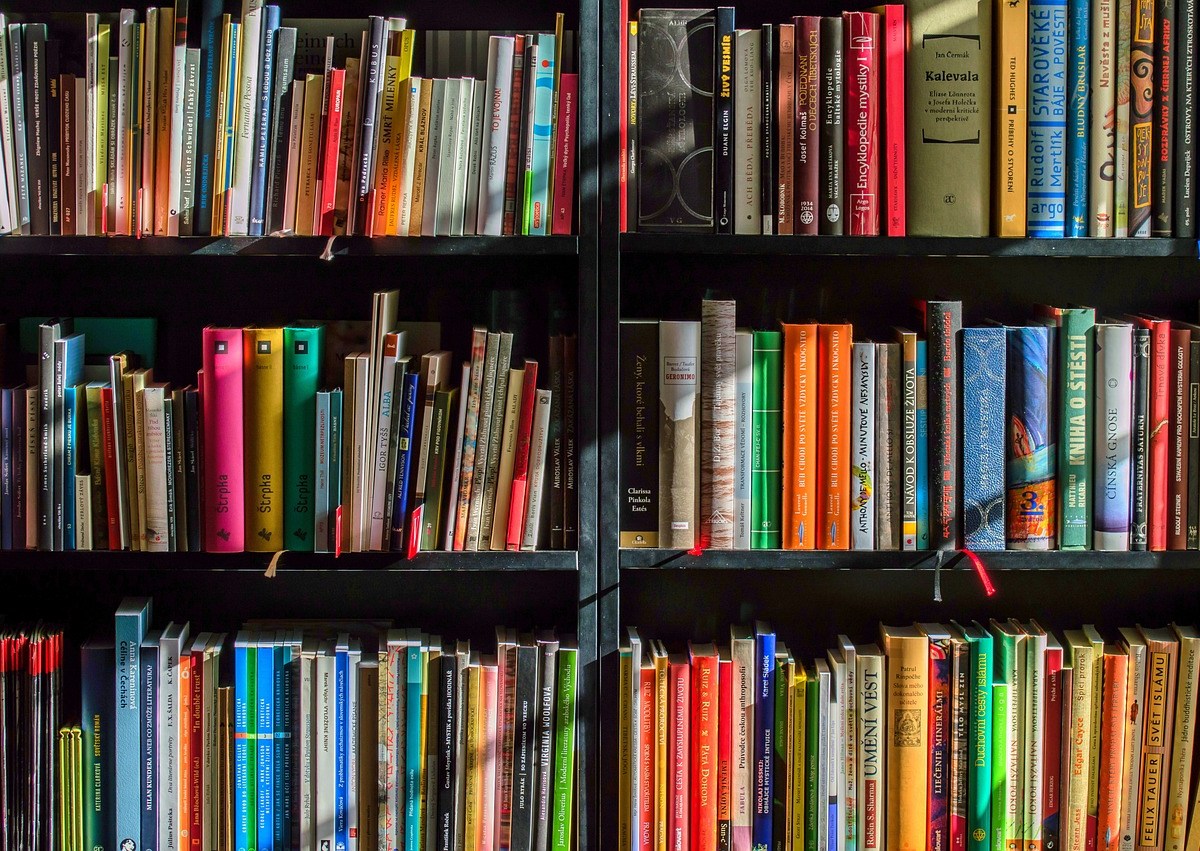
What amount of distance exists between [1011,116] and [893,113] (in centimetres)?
15

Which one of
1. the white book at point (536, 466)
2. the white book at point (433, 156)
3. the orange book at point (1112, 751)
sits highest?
the white book at point (433, 156)

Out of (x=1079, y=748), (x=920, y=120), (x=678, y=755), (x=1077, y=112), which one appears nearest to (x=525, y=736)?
(x=678, y=755)

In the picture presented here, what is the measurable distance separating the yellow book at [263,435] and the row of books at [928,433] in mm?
447

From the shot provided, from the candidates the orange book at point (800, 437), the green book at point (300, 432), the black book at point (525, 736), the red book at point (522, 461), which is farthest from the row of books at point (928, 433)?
the green book at point (300, 432)

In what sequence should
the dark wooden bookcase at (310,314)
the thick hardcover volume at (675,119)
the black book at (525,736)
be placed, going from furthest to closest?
the dark wooden bookcase at (310,314), the black book at (525,736), the thick hardcover volume at (675,119)

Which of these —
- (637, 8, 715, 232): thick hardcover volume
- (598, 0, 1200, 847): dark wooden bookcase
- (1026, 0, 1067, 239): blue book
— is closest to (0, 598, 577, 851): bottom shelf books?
(598, 0, 1200, 847): dark wooden bookcase

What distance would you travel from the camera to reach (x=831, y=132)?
150 cm

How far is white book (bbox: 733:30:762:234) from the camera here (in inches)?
58.8

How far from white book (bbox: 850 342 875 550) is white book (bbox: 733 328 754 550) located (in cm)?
13

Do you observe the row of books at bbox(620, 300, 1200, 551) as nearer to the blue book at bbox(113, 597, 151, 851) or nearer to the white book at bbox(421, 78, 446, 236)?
the white book at bbox(421, 78, 446, 236)

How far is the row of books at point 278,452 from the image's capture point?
59.2 inches

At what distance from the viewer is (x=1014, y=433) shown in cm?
153

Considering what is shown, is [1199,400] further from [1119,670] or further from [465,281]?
[465,281]

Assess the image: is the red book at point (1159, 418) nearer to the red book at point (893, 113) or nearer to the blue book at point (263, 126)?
the red book at point (893, 113)
